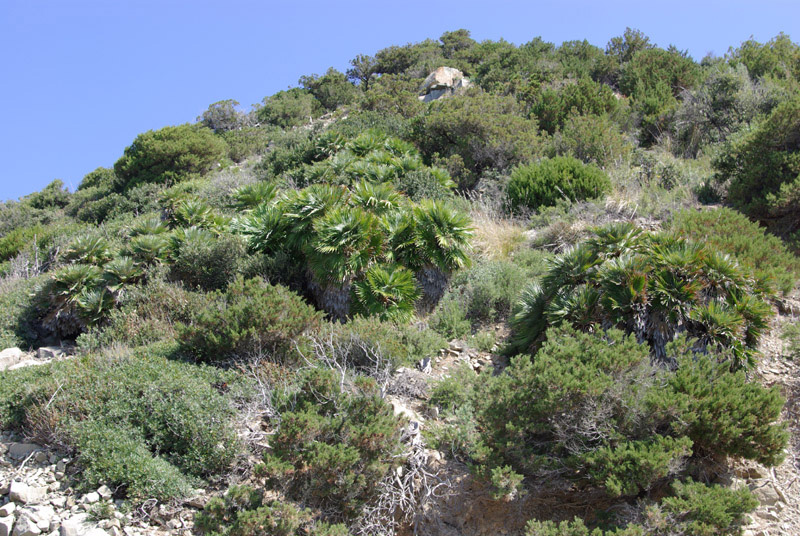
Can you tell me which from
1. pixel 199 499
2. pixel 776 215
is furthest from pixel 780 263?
pixel 199 499

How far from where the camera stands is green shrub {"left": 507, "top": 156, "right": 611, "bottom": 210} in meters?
10.8

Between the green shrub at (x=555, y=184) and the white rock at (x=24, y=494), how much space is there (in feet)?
29.4

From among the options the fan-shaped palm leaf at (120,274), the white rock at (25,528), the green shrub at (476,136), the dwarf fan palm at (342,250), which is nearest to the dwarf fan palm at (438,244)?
the dwarf fan palm at (342,250)

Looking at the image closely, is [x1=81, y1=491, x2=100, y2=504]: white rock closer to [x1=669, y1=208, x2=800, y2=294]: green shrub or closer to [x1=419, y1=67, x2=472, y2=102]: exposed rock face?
[x1=669, y1=208, x2=800, y2=294]: green shrub

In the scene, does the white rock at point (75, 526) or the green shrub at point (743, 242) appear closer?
the white rock at point (75, 526)

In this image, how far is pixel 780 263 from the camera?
23.7ft

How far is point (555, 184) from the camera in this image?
1104 centimetres

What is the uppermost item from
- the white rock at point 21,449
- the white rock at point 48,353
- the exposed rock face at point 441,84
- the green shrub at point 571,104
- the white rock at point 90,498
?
the exposed rock face at point 441,84

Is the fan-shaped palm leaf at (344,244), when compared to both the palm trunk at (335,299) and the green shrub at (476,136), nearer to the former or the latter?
the palm trunk at (335,299)

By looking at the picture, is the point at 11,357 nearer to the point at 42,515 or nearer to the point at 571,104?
the point at 42,515

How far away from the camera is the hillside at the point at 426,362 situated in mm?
4535

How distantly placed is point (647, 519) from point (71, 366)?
5993mm

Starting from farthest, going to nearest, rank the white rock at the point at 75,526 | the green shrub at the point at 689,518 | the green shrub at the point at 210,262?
the green shrub at the point at 210,262 < the white rock at the point at 75,526 < the green shrub at the point at 689,518

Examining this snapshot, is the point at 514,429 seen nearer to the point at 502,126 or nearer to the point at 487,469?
the point at 487,469
